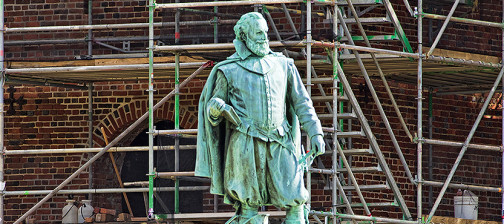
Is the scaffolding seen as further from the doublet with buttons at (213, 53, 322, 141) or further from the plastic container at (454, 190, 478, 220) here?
the doublet with buttons at (213, 53, 322, 141)

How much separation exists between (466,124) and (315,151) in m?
8.32

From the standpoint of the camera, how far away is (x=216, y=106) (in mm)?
13281

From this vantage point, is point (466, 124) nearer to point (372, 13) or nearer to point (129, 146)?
point (372, 13)

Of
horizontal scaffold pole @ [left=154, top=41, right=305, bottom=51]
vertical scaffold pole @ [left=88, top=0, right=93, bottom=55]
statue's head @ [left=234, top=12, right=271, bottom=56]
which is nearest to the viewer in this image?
statue's head @ [left=234, top=12, right=271, bottom=56]

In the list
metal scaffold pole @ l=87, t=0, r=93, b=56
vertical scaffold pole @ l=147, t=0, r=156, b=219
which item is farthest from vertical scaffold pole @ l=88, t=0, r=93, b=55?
vertical scaffold pole @ l=147, t=0, r=156, b=219

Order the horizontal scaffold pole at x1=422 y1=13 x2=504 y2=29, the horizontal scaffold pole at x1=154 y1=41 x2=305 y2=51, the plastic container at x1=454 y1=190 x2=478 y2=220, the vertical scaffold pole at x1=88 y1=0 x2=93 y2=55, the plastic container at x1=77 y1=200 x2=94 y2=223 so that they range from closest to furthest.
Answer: the horizontal scaffold pole at x1=154 y1=41 x2=305 y2=51
the horizontal scaffold pole at x1=422 y1=13 x2=504 y2=29
the plastic container at x1=77 y1=200 x2=94 y2=223
the vertical scaffold pole at x1=88 y1=0 x2=93 y2=55
the plastic container at x1=454 y1=190 x2=478 y2=220

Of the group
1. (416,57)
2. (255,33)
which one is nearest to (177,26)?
(416,57)

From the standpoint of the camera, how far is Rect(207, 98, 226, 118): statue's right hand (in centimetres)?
1327

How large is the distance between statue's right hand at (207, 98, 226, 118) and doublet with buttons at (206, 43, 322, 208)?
0.33 feet

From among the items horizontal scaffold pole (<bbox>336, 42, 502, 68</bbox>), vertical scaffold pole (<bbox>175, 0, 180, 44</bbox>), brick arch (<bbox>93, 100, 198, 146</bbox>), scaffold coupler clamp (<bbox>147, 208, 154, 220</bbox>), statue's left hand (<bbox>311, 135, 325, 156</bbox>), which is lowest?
scaffold coupler clamp (<bbox>147, 208, 154, 220</bbox>)

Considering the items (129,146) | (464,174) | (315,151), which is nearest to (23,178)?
(129,146)

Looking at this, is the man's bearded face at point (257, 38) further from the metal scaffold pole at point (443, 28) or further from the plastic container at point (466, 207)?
the plastic container at point (466, 207)

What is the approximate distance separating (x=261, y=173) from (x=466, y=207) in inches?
289

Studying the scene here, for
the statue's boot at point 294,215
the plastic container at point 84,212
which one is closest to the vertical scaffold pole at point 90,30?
the plastic container at point 84,212
